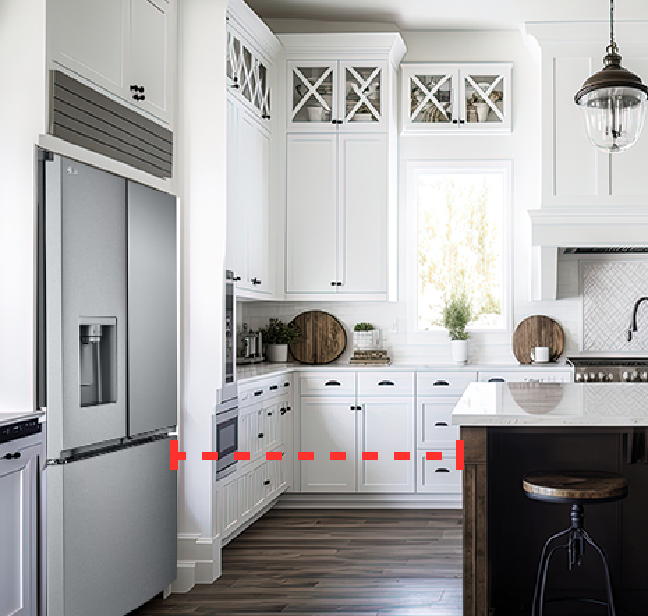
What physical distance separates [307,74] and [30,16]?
3.29 metres

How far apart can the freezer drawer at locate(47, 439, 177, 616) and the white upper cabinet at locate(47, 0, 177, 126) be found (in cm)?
146

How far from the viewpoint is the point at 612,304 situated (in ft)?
19.5

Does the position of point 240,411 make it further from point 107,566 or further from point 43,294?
point 43,294

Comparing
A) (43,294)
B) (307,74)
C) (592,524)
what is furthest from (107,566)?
(307,74)

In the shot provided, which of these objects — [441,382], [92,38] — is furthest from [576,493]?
[441,382]

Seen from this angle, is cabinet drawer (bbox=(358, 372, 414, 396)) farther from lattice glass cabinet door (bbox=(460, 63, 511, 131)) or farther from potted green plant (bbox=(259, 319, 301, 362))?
lattice glass cabinet door (bbox=(460, 63, 511, 131))

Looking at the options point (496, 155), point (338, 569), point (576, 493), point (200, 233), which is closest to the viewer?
point (576, 493)

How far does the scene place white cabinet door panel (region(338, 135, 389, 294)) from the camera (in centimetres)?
584

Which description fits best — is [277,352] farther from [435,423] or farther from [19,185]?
[19,185]

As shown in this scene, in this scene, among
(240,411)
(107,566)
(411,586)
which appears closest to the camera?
(107,566)

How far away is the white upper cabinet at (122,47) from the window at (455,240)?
263 cm

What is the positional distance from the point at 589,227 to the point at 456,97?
54.6 inches

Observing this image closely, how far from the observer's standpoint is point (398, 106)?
6090mm

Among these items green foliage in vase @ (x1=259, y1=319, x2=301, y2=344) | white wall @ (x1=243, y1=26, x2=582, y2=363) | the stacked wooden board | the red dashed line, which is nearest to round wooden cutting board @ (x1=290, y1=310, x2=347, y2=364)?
green foliage in vase @ (x1=259, y1=319, x2=301, y2=344)
